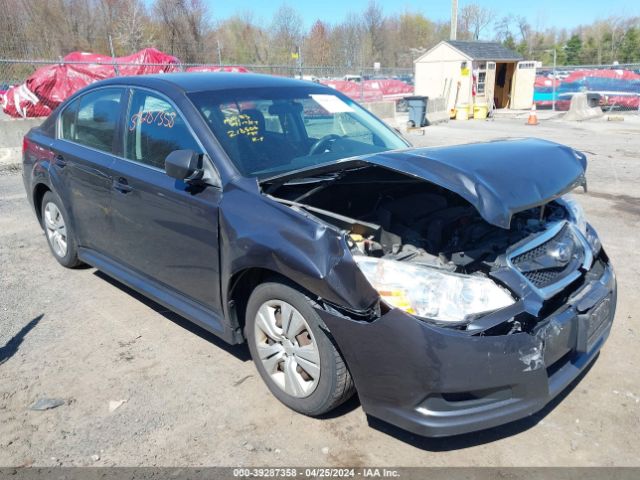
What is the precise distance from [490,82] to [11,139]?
1974 centimetres

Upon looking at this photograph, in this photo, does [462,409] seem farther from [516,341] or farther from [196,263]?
[196,263]

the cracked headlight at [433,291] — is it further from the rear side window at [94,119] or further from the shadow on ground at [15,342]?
the shadow on ground at [15,342]

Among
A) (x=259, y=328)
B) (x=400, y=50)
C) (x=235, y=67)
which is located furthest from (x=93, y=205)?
(x=400, y=50)

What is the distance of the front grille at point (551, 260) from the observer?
274 cm

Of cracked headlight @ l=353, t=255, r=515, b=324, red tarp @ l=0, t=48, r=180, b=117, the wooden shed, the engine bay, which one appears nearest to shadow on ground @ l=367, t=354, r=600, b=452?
cracked headlight @ l=353, t=255, r=515, b=324

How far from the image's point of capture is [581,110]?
20000mm

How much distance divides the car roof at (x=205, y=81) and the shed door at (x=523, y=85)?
23664 mm

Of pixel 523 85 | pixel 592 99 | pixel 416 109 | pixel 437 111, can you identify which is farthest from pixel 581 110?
pixel 416 109

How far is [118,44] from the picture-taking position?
33.8m

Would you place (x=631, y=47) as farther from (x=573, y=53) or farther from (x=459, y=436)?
(x=459, y=436)

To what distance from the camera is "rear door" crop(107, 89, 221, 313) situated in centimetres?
322

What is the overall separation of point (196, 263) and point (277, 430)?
3.70 feet

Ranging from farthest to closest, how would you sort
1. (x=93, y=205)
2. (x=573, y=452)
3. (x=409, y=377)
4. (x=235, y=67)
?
(x=235, y=67) < (x=93, y=205) < (x=573, y=452) < (x=409, y=377)

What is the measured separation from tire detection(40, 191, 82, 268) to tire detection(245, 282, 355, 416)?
252 cm
